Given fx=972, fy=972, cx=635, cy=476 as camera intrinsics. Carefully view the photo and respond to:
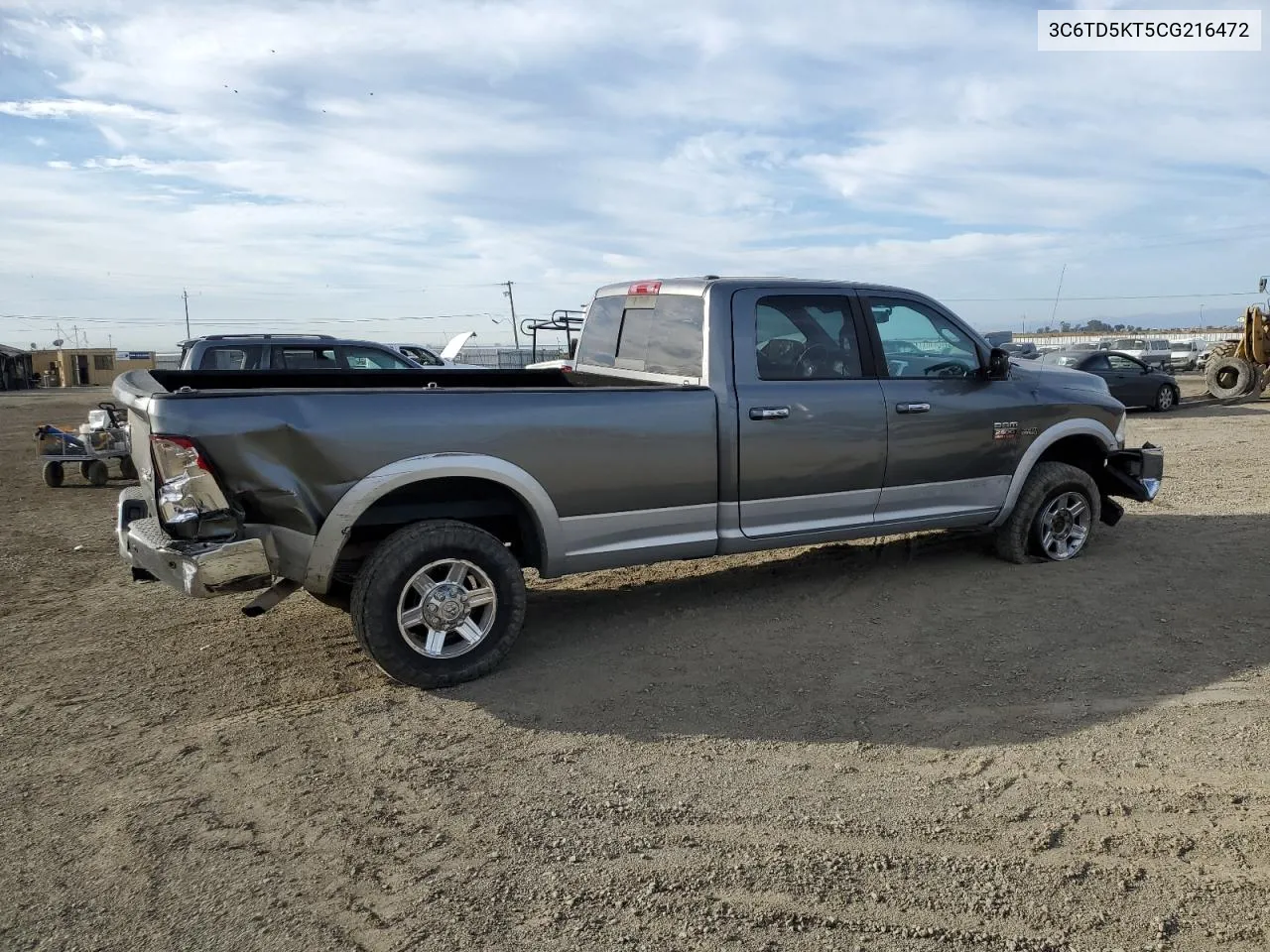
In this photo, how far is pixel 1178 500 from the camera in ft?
30.4

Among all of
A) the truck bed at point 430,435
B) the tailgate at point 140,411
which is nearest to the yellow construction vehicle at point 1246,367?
the truck bed at point 430,435

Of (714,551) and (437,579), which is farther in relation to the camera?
(714,551)

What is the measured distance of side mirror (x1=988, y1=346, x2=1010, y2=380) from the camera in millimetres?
6402

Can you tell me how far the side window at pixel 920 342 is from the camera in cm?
621

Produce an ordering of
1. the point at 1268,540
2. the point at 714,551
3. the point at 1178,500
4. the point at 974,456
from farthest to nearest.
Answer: the point at 1178,500 < the point at 1268,540 < the point at 974,456 < the point at 714,551

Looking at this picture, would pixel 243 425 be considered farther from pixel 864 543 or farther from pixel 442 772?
pixel 864 543

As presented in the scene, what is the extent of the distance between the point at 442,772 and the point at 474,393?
184cm

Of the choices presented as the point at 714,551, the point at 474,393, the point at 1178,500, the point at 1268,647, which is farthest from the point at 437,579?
the point at 1178,500

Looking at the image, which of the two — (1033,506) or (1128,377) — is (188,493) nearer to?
(1033,506)

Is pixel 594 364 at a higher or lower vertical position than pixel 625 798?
higher

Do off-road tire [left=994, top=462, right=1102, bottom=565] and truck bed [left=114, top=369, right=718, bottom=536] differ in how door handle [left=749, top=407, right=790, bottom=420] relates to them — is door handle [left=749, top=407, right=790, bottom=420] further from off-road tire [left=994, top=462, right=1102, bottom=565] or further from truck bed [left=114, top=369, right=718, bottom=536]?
off-road tire [left=994, top=462, right=1102, bottom=565]

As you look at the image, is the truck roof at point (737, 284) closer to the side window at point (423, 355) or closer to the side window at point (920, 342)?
the side window at point (920, 342)

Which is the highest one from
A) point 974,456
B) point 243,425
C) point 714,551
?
point 243,425

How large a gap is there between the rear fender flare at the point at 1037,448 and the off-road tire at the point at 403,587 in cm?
362
